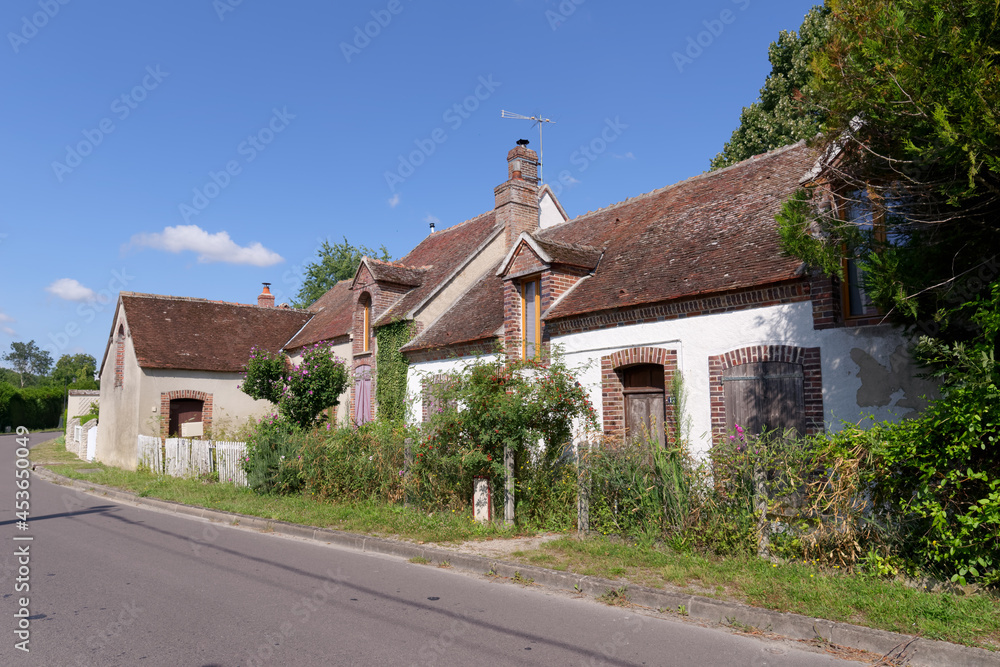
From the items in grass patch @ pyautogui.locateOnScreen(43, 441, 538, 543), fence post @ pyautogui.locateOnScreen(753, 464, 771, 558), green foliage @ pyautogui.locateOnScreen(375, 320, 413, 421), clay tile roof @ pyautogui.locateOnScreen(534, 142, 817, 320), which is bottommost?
grass patch @ pyautogui.locateOnScreen(43, 441, 538, 543)

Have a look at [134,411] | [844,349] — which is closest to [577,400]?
[844,349]

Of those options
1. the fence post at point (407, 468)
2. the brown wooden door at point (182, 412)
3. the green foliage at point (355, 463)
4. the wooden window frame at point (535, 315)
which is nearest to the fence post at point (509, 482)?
the fence post at point (407, 468)

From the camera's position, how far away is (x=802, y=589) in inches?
235

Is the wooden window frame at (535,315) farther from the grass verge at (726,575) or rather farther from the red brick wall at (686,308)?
the grass verge at (726,575)

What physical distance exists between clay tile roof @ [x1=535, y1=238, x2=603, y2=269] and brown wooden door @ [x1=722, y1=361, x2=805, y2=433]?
15.0 feet

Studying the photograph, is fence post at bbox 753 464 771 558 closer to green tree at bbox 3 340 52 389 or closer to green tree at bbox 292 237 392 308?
green tree at bbox 292 237 392 308

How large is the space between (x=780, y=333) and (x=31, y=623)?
9146 mm

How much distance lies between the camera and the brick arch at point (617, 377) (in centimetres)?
1098

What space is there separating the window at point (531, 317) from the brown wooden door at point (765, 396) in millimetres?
4560

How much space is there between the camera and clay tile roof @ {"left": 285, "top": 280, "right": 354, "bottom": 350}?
21927mm

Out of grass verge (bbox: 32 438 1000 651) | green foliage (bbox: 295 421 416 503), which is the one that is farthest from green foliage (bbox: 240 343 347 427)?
grass verge (bbox: 32 438 1000 651)

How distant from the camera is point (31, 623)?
5.55 m

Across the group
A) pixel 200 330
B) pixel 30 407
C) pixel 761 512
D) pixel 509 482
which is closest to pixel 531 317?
pixel 509 482

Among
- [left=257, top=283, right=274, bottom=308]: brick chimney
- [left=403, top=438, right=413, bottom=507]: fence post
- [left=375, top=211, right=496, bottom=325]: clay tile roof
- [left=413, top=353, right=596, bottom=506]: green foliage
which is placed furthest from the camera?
[left=257, top=283, right=274, bottom=308]: brick chimney
